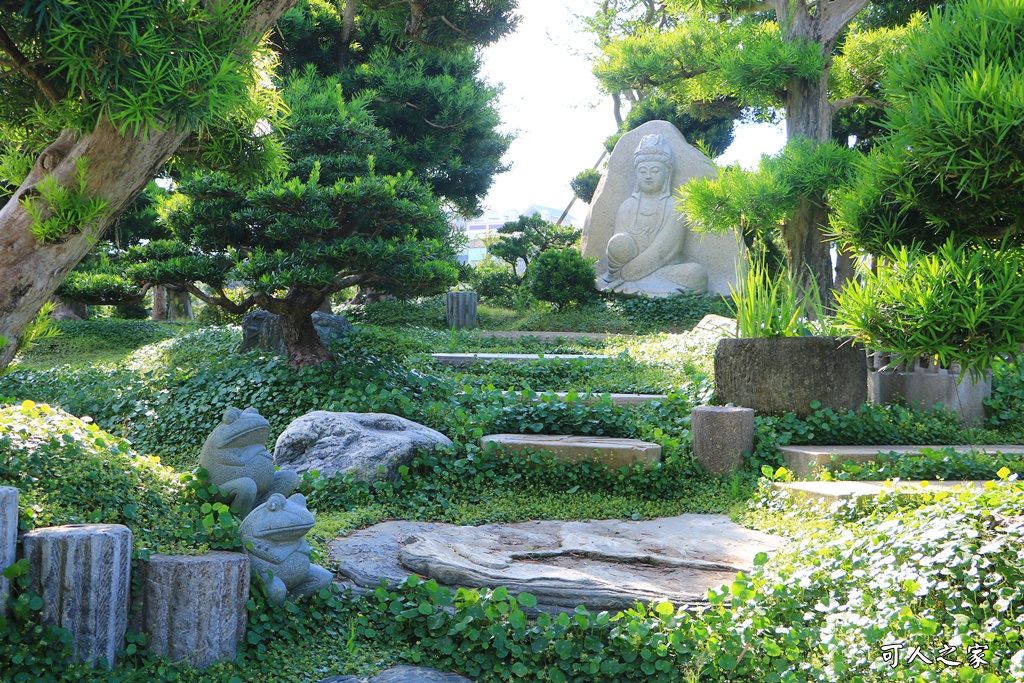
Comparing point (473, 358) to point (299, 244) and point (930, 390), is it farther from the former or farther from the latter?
point (930, 390)

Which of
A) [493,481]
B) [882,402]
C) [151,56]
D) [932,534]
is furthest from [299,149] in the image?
[932,534]

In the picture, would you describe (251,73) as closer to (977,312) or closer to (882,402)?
(977,312)

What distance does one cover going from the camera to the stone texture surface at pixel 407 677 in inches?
103

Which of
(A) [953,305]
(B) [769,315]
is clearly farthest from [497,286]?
(A) [953,305]

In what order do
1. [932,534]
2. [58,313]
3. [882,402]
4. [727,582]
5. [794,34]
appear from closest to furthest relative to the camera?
[932,534]
[727,582]
[882,402]
[794,34]
[58,313]

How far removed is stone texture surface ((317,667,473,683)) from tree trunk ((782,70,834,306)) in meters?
6.21

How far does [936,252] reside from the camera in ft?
11.7

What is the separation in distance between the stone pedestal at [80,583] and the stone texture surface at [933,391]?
5.61 m

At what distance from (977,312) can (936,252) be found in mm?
528

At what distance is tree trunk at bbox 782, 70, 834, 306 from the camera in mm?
7871

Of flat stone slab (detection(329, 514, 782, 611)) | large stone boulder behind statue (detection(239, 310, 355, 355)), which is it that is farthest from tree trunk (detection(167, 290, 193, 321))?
flat stone slab (detection(329, 514, 782, 611))

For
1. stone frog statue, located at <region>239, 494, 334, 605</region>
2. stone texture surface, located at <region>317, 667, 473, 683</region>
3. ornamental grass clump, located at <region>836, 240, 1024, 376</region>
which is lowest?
stone texture surface, located at <region>317, 667, 473, 683</region>

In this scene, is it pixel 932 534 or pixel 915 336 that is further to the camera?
pixel 915 336

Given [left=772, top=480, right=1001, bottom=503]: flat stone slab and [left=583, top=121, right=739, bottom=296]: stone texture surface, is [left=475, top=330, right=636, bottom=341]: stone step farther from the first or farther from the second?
[left=772, top=480, right=1001, bottom=503]: flat stone slab
